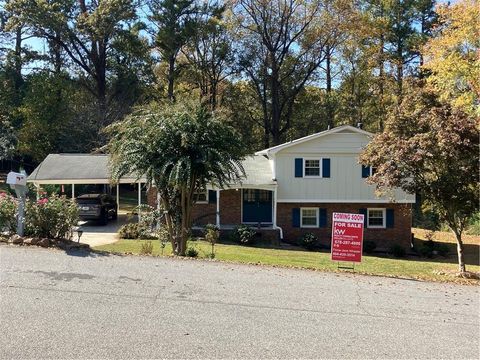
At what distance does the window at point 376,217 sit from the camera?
85.8ft

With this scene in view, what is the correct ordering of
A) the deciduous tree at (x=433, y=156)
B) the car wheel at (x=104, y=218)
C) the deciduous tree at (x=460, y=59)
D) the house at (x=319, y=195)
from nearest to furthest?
the deciduous tree at (x=433, y=156), the deciduous tree at (x=460, y=59), the car wheel at (x=104, y=218), the house at (x=319, y=195)

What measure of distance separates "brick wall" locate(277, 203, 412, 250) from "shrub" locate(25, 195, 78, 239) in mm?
15784

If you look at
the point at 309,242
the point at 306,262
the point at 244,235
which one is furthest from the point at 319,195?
the point at 306,262

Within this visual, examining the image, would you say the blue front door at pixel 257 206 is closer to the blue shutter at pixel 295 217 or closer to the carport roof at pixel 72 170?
the blue shutter at pixel 295 217

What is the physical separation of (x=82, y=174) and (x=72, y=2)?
851 inches

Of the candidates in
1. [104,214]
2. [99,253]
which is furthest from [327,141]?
[99,253]

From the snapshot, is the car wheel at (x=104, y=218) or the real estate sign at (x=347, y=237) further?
the car wheel at (x=104, y=218)

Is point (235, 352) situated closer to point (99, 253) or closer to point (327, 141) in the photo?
point (99, 253)

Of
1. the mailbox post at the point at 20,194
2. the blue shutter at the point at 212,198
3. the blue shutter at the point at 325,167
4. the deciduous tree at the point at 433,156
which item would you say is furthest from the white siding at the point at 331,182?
the mailbox post at the point at 20,194

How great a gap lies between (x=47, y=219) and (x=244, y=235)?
12773 mm

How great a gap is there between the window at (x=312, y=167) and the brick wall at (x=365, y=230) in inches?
65.0

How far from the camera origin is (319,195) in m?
25.8

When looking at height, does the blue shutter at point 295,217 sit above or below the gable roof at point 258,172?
below

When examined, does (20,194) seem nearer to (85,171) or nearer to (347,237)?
(347,237)
